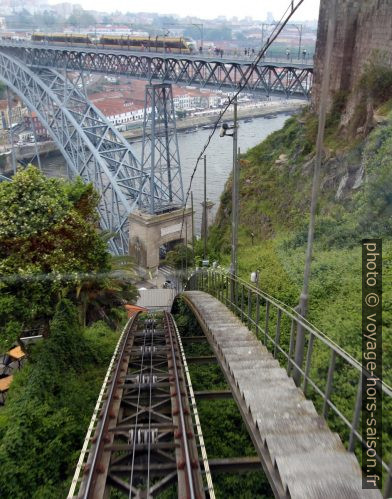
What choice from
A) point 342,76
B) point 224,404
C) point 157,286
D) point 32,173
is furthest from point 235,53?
point 224,404

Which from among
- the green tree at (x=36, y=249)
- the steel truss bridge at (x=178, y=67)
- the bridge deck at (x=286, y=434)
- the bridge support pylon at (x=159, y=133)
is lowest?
the bridge deck at (x=286, y=434)

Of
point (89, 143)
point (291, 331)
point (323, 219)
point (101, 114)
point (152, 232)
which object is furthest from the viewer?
point (101, 114)

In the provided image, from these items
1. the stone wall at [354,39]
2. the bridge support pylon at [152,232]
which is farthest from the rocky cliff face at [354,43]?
the bridge support pylon at [152,232]

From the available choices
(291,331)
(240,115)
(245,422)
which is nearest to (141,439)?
(245,422)

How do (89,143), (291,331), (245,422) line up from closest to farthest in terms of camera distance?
(245,422) < (291,331) < (89,143)

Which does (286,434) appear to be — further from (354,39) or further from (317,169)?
(354,39)

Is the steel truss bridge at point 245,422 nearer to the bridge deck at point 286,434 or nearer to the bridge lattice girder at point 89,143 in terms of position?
the bridge deck at point 286,434

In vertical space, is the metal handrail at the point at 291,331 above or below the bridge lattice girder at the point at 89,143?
below

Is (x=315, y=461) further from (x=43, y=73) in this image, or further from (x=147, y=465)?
(x=43, y=73)
